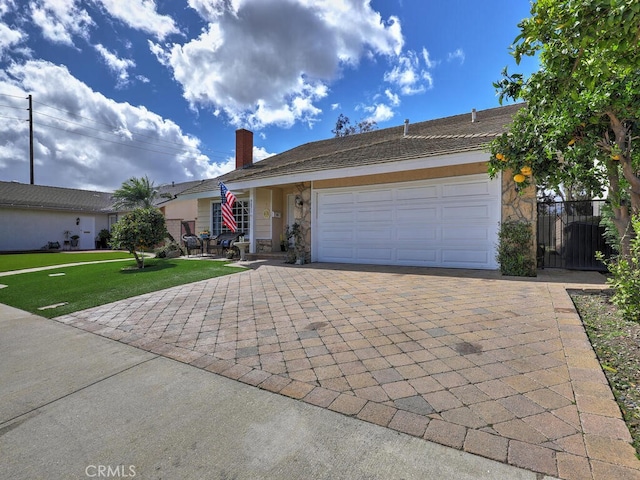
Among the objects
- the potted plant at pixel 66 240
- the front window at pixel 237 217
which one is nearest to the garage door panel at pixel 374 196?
the front window at pixel 237 217

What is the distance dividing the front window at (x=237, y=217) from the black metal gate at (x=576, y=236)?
10845 millimetres

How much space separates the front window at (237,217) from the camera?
44.1 feet

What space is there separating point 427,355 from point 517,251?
5.41m

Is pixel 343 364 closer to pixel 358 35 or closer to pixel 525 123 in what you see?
pixel 525 123

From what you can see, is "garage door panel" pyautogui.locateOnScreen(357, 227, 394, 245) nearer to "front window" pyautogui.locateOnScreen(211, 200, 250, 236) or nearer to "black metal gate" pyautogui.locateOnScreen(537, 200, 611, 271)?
"black metal gate" pyautogui.locateOnScreen(537, 200, 611, 271)

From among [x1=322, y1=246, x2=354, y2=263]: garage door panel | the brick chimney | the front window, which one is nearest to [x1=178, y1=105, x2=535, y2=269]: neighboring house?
[x1=322, y1=246, x2=354, y2=263]: garage door panel

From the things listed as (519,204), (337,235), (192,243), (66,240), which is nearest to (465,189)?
(519,204)

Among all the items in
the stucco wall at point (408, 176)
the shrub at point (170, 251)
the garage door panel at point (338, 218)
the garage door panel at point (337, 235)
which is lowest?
the shrub at point (170, 251)

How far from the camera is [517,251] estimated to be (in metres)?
6.84

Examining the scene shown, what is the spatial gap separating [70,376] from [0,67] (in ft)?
67.6

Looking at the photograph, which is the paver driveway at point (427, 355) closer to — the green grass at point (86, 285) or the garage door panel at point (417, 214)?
the green grass at point (86, 285)

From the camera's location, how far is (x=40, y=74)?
16281 millimetres

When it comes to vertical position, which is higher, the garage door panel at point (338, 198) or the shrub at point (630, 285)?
the garage door panel at point (338, 198)

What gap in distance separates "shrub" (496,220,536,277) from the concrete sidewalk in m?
6.33
